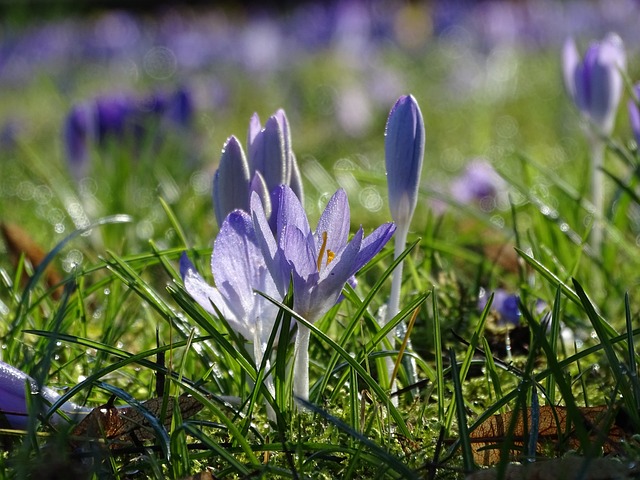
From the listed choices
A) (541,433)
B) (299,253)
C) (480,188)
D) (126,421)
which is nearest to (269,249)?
(299,253)

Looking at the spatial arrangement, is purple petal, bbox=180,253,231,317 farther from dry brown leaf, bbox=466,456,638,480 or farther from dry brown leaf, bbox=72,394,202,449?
dry brown leaf, bbox=466,456,638,480

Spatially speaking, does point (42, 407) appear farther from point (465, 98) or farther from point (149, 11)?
point (149, 11)

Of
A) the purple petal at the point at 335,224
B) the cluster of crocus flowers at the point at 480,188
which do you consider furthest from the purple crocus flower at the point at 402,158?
the cluster of crocus flowers at the point at 480,188

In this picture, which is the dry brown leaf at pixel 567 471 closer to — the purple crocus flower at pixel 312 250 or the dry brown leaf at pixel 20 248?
the purple crocus flower at pixel 312 250

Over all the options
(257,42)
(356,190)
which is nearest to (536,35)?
(257,42)

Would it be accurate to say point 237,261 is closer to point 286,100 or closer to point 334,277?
point 334,277
